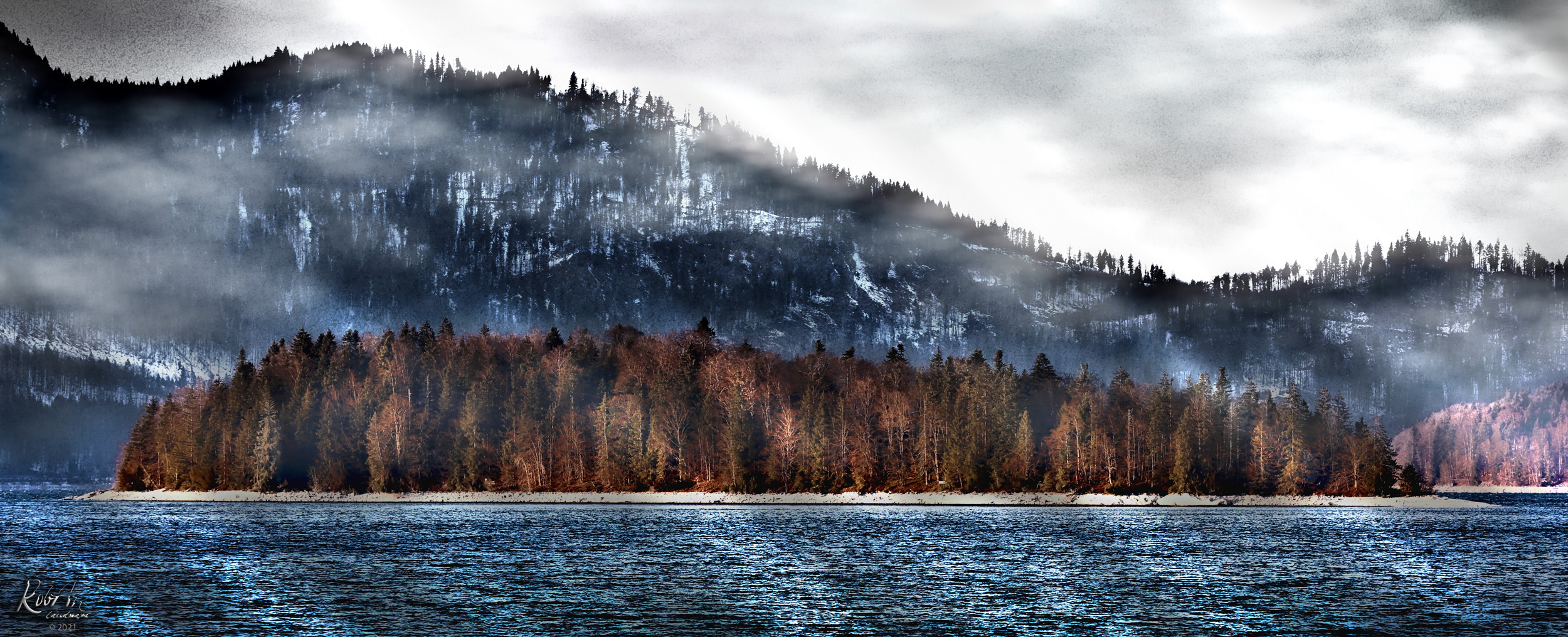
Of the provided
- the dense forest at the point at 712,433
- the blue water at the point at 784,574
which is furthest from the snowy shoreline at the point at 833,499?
the blue water at the point at 784,574

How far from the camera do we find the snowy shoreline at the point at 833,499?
159250 millimetres

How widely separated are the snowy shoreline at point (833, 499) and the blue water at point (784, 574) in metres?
32.4

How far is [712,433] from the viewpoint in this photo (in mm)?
164250

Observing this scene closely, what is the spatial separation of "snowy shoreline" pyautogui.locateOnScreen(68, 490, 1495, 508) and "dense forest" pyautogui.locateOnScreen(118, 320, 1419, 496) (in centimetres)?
176

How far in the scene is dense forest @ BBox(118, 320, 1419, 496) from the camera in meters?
162

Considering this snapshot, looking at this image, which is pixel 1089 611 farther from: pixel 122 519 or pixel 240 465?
pixel 240 465

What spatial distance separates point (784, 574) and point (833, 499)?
3481 inches
